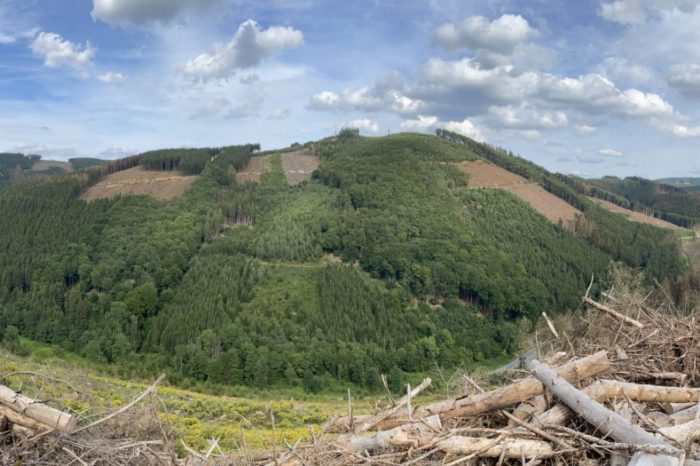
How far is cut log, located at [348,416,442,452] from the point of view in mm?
4809

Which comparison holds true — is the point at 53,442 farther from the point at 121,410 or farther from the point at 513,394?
the point at 513,394

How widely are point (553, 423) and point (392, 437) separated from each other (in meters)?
1.71

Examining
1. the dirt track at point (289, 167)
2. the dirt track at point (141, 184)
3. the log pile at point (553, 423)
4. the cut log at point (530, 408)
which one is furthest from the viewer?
the dirt track at point (289, 167)

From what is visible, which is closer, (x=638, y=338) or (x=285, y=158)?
(x=638, y=338)

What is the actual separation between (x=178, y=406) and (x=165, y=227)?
2985 inches

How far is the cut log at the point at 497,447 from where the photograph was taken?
455 cm

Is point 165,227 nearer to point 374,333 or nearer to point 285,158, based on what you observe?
point 374,333

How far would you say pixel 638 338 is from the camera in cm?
713

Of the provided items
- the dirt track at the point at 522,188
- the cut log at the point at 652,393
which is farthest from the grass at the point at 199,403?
the dirt track at the point at 522,188

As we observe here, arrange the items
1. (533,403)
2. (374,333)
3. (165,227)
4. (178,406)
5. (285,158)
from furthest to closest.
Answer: (285,158), (165,227), (374,333), (178,406), (533,403)

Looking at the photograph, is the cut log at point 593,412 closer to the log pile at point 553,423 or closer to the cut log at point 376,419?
the log pile at point 553,423

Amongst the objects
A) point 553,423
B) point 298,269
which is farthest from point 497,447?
point 298,269

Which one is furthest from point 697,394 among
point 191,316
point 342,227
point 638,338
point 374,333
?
point 342,227

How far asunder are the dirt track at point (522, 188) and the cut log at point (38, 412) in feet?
418
